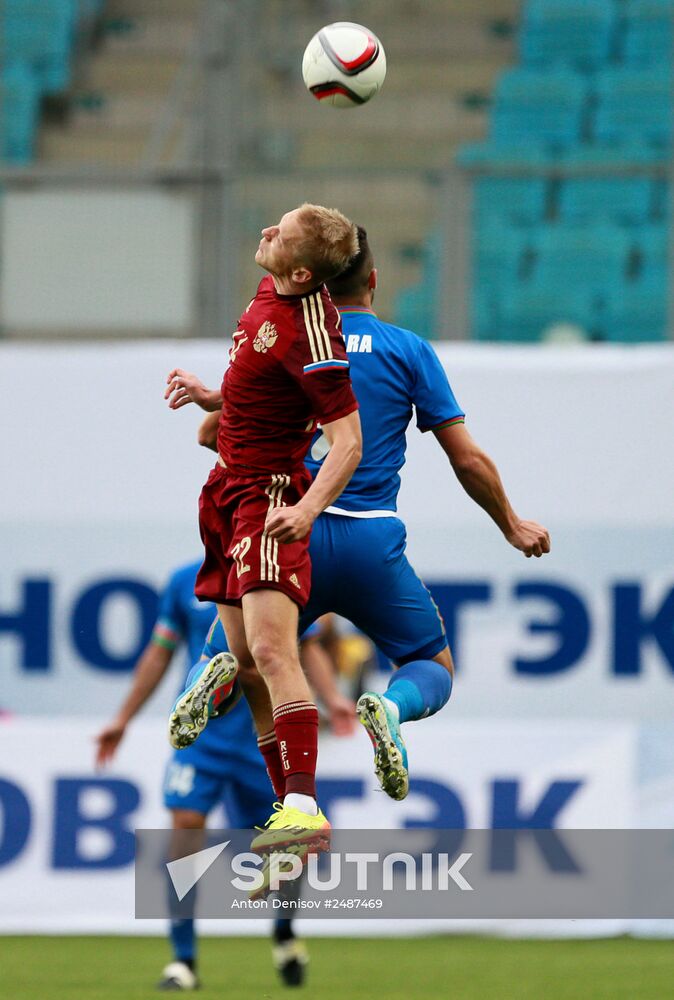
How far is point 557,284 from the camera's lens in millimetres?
10305

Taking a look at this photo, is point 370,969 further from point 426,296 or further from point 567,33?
point 567,33

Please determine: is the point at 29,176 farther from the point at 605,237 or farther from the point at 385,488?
the point at 385,488

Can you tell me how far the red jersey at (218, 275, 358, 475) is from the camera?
5477 millimetres

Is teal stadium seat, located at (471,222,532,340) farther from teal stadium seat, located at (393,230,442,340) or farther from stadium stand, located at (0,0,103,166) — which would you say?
stadium stand, located at (0,0,103,166)

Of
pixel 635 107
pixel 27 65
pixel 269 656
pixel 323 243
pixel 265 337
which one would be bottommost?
pixel 269 656

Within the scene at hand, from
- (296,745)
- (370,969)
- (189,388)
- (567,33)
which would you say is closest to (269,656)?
(296,745)

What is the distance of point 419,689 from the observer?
590 cm

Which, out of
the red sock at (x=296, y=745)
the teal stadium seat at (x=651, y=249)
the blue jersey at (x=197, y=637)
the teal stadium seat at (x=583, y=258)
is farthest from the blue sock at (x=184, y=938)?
the teal stadium seat at (x=651, y=249)

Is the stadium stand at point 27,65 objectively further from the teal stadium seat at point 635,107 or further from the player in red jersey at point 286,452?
the player in red jersey at point 286,452

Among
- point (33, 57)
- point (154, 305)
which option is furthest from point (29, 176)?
point (33, 57)

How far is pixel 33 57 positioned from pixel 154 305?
2.59 m

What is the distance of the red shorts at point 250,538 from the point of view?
5582 mm

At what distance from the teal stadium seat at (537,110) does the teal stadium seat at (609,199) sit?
93 cm

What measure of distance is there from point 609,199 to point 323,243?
4960 millimetres
